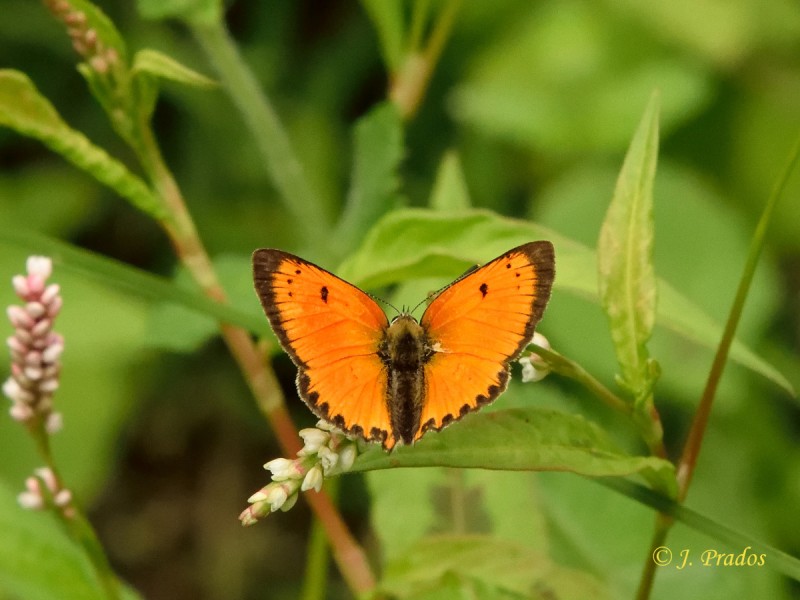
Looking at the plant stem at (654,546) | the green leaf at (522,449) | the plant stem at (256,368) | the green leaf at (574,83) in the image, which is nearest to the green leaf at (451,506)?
the plant stem at (256,368)

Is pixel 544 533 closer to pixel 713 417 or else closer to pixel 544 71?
pixel 713 417

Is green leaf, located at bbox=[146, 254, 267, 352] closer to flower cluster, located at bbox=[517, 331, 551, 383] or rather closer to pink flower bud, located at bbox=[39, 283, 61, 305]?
pink flower bud, located at bbox=[39, 283, 61, 305]

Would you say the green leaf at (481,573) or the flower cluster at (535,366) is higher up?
the flower cluster at (535,366)

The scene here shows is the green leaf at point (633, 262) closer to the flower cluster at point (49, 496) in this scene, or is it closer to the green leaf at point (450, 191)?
the green leaf at point (450, 191)

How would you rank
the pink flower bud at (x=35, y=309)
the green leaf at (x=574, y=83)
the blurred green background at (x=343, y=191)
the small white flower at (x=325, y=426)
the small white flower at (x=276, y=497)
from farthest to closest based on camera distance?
the green leaf at (x=574, y=83), the blurred green background at (x=343, y=191), the pink flower bud at (x=35, y=309), the small white flower at (x=325, y=426), the small white flower at (x=276, y=497)

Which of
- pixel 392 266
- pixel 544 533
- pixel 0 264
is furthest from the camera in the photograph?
pixel 0 264

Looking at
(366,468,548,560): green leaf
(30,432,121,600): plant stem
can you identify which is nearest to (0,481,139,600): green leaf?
(30,432,121,600): plant stem

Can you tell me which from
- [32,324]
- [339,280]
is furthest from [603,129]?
[32,324]
